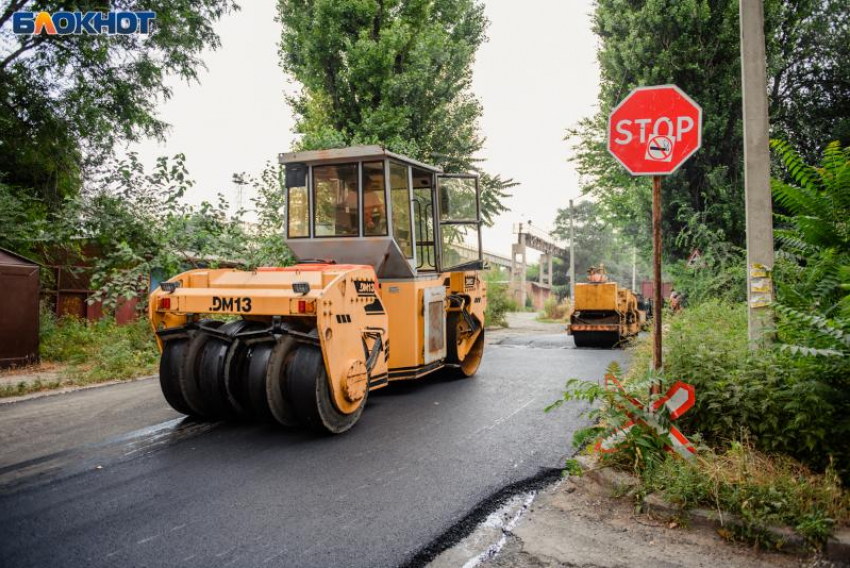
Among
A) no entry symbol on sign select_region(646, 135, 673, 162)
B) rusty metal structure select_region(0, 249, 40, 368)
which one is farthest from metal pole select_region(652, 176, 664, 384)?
rusty metal structure select_region(0, 249, 40, 368)

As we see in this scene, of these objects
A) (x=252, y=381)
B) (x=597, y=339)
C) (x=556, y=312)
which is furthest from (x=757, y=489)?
(x=556, y=312)

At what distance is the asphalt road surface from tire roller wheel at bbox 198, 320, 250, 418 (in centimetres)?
27

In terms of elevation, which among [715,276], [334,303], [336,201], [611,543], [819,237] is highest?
[336,201]

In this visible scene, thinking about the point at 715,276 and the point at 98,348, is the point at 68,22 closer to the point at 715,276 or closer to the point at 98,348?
the point at 98,348

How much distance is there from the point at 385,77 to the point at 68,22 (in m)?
7.77

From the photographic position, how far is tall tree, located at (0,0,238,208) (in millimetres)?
12625

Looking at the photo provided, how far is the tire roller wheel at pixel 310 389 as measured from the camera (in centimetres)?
525

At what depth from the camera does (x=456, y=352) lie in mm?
8742

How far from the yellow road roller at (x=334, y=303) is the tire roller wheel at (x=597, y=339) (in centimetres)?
678

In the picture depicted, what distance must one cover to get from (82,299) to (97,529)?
14.1 metres

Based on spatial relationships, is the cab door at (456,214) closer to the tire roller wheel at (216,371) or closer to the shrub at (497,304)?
the tire roller wheel at (216,371)

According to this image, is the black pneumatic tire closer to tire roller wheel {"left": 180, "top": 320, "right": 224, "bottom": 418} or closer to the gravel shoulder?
tire roller wheel {"left": 180, "top": 320, "right": 224, "bottom": 418}

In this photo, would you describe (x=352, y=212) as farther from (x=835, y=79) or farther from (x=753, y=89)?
(x=835, y=79)

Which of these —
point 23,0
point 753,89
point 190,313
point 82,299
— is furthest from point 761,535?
point 82,299
